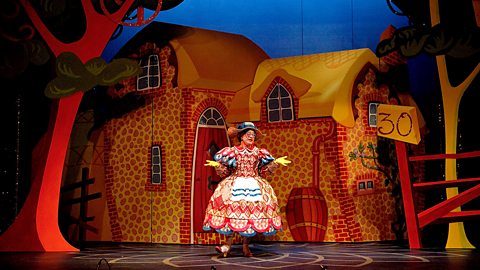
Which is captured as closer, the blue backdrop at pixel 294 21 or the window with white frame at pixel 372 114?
the window with white frame at pixel 372 114

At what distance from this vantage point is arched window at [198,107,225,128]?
964cm

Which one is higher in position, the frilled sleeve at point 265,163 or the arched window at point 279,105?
the arched window at point 279,105

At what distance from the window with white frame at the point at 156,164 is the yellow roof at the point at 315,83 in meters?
1.25

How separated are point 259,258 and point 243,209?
2.04 ft

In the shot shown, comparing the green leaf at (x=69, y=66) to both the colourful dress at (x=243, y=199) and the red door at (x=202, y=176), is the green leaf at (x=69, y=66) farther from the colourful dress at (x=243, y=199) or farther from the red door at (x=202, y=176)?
the colourful dress at (x=243, y=199)

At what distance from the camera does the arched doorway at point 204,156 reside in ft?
31.0

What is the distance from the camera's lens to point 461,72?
28.3 feet

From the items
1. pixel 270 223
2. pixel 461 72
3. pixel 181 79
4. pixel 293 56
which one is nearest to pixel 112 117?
pixel 181 79

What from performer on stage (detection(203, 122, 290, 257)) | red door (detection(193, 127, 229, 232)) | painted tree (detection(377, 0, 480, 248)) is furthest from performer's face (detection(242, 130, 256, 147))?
painted tree (detection(377, 0, 480, 248))

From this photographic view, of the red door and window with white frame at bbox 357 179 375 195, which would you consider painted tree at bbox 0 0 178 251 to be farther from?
window with white frame at bbox 357 179 375 195

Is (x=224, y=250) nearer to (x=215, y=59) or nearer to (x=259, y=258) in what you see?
(x=259, y=258)

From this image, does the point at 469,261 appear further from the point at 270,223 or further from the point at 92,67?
the point at 92,67

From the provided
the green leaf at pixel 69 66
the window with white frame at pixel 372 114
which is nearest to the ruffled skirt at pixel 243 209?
the green leaf at pixel 69 66

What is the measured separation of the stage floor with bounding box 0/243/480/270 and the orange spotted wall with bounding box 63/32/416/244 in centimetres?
43
